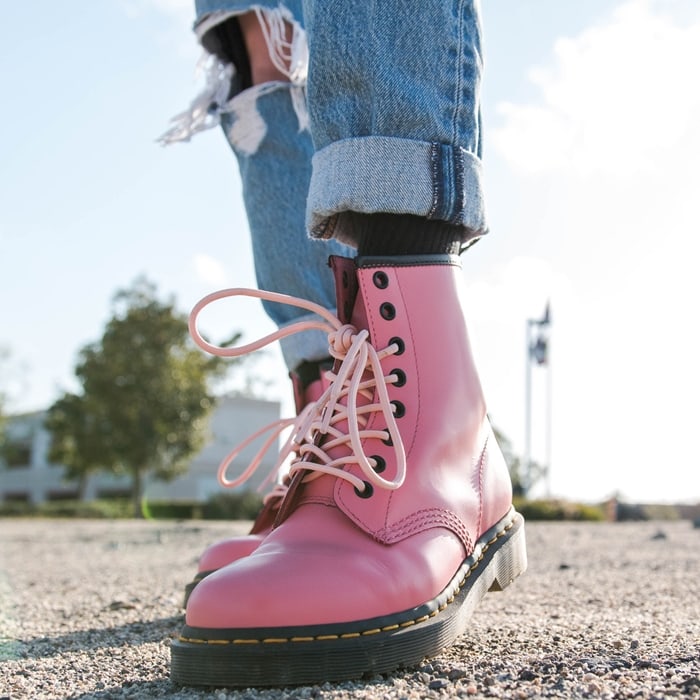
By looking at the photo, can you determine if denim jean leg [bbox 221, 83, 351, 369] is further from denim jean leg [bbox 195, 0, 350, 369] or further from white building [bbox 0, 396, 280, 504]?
white building [bbox 0, 396, 280, 504]

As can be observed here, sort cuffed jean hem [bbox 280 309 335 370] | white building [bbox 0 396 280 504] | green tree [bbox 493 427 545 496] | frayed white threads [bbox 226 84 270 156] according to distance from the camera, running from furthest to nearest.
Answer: white building [bbox 0 396 280 504], green tree [bbox 493 427 545 496], frayed white threads [bbox 226 84 270 156], cuffed jean hem [bbox 280 309 335 370]

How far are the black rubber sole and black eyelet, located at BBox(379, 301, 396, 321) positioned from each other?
431mm

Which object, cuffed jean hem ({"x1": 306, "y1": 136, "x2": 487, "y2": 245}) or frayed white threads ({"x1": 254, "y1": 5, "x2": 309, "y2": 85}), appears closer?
cuffed jean hem ({"x1": 306, "y1": 136, "x2": 487, "y2": 245})

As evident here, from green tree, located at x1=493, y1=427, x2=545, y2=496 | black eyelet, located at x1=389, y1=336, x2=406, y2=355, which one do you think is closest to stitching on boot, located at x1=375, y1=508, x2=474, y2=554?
black eyelet, located at x1=389, y1=336, x2=406, y2=355

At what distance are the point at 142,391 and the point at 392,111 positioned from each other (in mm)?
21504

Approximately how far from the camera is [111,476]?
1499 inches

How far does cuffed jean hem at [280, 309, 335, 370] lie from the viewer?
1.83 m

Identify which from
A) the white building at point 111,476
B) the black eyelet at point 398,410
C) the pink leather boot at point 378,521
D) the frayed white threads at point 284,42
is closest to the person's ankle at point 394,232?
the pink leather boot at point 378,521

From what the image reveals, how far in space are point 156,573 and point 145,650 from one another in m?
1.79

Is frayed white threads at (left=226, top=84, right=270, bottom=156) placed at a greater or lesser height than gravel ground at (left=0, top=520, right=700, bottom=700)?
greater

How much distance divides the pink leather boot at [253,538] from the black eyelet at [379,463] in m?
0.43

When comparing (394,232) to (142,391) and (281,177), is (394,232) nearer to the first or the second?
(281,177)

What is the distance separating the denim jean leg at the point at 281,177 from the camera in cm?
186

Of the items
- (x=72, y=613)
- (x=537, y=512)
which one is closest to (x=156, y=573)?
(x=72, y=613)
